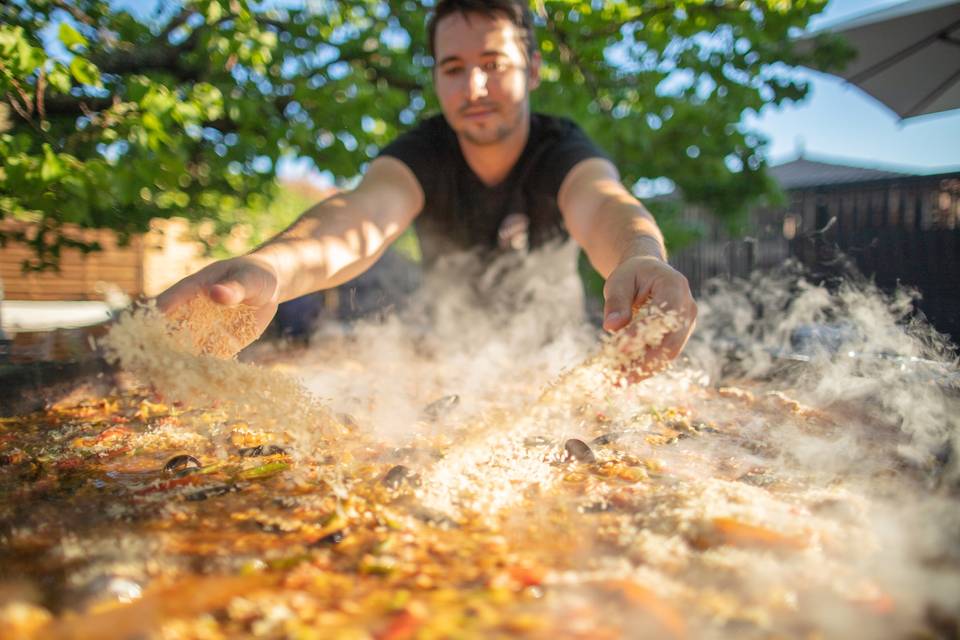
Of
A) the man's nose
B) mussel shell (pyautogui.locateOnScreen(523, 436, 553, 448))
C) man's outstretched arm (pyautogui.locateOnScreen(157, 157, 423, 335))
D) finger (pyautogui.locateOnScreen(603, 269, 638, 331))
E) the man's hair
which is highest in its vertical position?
the man's hair

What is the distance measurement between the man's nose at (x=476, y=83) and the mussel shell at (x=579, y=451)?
1.91 metres

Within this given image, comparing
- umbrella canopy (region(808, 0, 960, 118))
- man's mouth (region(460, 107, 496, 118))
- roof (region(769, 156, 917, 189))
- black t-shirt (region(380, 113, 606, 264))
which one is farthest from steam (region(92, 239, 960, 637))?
roof (region(769, 156, 917, 189))

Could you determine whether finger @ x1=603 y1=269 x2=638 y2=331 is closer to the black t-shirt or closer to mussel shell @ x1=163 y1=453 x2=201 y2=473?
mussel shell @ x1=163 y1=453 x2=201 y2=473

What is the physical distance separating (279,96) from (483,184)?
6.70ft

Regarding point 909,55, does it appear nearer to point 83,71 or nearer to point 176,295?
point 83,71

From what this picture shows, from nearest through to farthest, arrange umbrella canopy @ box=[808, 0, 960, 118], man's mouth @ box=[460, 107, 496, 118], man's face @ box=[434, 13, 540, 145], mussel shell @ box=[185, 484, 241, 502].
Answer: mussel shell @ box=[185, 484, 241, 502], man's face @ box=[434, 13, 540, 145], man's mouth @ box=[460, 107, 496, 118], umbrella canopy @ box=[808, 0, 960, 118]

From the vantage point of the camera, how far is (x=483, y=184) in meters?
3.41

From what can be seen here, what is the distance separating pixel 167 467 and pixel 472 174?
231 cm

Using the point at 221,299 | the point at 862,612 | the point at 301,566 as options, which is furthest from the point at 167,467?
the point at 862,612

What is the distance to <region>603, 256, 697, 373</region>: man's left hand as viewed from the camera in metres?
1.49

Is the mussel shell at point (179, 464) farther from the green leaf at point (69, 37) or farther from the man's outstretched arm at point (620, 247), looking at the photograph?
the green leaf at point (69, 37)

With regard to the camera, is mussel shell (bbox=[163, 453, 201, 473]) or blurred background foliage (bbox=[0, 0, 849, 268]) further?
blurred background foliage (bbox=[0, 0, 849, 268])

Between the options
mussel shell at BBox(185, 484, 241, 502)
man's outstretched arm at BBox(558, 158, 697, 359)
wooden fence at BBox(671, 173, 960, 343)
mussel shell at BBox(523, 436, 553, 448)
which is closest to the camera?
mussel shell at BBox(185, 484, 241, 502)

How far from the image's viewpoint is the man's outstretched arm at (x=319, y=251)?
163cm
